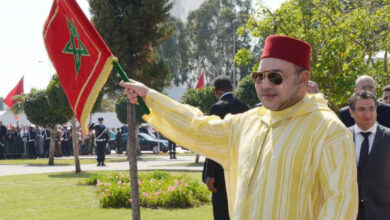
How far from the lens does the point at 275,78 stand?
3.14m

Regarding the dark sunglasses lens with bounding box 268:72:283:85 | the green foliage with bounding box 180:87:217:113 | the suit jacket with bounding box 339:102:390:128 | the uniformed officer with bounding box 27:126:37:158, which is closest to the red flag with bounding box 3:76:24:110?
the uniformed officer with bounding box 27:126:37:158

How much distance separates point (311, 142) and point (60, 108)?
17.0m

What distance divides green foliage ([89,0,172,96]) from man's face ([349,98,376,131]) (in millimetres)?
6692

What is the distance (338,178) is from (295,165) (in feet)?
0.72

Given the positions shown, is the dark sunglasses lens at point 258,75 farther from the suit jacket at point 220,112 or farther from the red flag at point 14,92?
the red flag at point 14,92

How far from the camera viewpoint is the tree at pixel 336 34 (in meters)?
13.6

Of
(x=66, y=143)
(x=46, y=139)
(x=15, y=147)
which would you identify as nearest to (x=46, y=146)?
(x=46, y=139)

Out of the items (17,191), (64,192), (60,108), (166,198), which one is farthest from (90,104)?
(60,108)

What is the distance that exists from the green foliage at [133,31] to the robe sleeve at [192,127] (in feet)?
26.0

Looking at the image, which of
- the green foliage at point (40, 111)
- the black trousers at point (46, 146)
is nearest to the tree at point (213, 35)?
the black trousers at point (46, 146)

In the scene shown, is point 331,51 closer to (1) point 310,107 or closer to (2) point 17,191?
(2) point 17,191

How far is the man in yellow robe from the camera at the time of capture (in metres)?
2.91

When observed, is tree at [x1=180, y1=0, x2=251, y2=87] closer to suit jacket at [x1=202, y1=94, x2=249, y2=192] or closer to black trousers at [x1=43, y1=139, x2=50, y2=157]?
black trousers at [x1=43, y1=139, x2=50, y2=157]

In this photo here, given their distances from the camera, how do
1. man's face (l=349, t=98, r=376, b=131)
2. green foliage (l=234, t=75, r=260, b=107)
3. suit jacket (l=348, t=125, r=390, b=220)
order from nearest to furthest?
1. suit jacket (l=348, t=125, r=390, b=220)
2. man's face (l=349, t=98, r=376, b=131)
3. green foliage (l=234, t=75, r=260, b=107)
